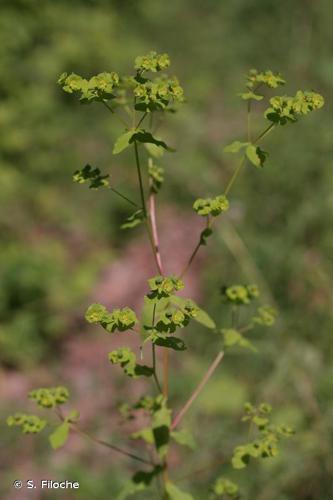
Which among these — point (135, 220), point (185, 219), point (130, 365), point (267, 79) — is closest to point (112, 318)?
point (130, 365)

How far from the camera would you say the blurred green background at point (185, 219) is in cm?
367

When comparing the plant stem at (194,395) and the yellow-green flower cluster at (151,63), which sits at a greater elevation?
the yellow-green flower cluster at (151,63)

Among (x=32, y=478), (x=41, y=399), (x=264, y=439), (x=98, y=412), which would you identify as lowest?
(x=264, y=439)

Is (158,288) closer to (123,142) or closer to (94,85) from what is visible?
(123,142)

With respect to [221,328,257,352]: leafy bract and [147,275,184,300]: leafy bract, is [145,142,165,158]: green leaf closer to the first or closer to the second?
[147,275,184,300]: leafy bract

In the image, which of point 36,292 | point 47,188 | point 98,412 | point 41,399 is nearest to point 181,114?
point 47,188

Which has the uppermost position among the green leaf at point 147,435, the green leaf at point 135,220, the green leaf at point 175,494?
the green leaf at point 135,220

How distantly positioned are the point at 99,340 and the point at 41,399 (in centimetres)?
303

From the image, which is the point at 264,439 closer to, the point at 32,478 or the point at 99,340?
the point at 32,478

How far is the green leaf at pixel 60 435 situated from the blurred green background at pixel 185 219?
1.26m

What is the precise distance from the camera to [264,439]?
1.97 m

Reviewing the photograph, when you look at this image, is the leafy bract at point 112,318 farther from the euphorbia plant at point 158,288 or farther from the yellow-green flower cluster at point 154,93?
the yellow-green flower cluster at point 154,93

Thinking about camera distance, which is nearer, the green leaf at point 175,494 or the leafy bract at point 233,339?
the green leaf at point 175,494

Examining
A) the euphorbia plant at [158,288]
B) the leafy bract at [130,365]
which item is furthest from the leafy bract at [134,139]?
the leafy bract at [130,365]
